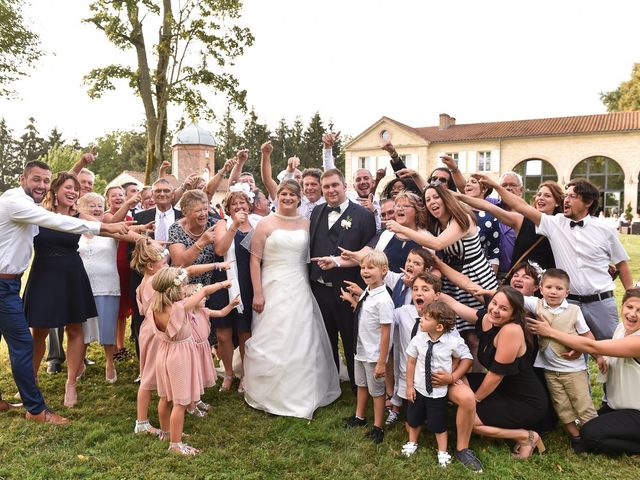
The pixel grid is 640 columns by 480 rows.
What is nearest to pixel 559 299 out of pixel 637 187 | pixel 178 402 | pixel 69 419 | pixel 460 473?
pixel 460 473

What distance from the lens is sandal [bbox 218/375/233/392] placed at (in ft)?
17.6

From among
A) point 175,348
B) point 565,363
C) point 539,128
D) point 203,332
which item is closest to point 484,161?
point 539,128

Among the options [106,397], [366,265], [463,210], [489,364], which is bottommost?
[106,397]

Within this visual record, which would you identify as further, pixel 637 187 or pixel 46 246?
pixel 637 187

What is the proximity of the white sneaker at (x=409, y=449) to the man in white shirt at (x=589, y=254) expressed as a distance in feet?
6.36

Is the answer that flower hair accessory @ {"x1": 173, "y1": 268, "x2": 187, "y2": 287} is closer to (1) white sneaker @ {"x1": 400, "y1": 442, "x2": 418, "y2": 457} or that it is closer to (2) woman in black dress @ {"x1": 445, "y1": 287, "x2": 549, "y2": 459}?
(1) white sneaker @ {"x1": 400, "y1": 442, "x2": 418, "y2": 457}

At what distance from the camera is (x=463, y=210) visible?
4.16m

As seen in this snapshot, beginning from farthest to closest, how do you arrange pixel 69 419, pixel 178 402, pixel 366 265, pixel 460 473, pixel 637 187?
pixel 637 187, pixel 69 419, pixel 366 265, pixel 178 402, pixel 460 473

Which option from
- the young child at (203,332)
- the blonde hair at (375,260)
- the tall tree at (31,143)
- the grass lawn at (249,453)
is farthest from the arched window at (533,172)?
the tall tree at (31,143)

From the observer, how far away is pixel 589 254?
13.8 feet

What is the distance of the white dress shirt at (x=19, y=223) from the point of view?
420 centimetres

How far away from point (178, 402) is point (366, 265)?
1905mm

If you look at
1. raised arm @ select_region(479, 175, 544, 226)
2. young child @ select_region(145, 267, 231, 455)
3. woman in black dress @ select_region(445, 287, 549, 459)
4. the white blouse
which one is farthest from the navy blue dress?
raised arm @ select_region(479, 175, 544, 226)

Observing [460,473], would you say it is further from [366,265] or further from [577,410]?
[366,265]
